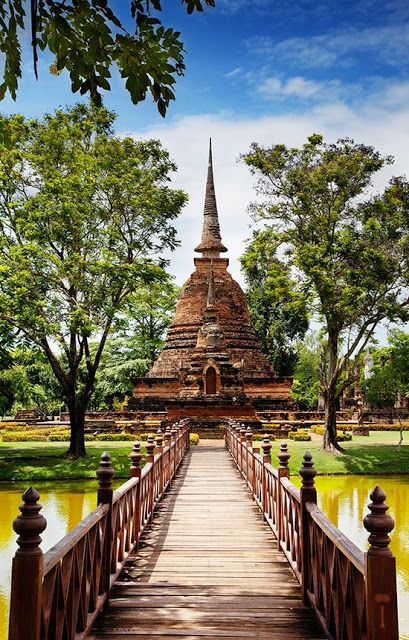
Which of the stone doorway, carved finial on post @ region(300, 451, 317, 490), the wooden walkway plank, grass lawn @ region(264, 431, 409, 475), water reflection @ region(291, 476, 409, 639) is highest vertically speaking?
the stone doorway

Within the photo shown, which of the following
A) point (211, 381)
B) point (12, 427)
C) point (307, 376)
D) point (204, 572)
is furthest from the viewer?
point (307, 376)

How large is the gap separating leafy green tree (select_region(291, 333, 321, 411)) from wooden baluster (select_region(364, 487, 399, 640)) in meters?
47.9

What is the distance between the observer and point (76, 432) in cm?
2242

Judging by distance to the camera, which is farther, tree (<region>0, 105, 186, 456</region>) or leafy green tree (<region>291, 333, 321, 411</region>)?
leafy green tree (<region>291, 333, 321, 411</region>)

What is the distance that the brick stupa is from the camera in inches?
1153

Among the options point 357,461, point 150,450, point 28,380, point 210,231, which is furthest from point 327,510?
point 210,231

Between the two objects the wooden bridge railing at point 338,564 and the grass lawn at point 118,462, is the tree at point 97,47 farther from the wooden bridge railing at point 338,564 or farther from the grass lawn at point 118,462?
the grass lawn at point 118,462

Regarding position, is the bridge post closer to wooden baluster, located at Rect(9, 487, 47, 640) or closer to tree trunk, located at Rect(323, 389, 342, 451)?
wooden baluster, located at Rect(9, 487, 47, 640)

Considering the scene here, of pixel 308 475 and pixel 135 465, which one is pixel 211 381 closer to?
pixel 135 465

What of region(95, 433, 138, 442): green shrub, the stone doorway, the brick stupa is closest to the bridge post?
the brick stupa

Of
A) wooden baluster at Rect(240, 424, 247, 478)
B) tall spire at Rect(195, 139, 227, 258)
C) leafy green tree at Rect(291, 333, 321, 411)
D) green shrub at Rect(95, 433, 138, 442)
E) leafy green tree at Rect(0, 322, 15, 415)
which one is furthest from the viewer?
leafy green tree at Rect(291, 333, 321, 411)

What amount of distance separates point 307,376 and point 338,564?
58845 mm

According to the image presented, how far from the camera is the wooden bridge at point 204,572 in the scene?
325 cm

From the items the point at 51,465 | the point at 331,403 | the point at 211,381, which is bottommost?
the point at 51,465
